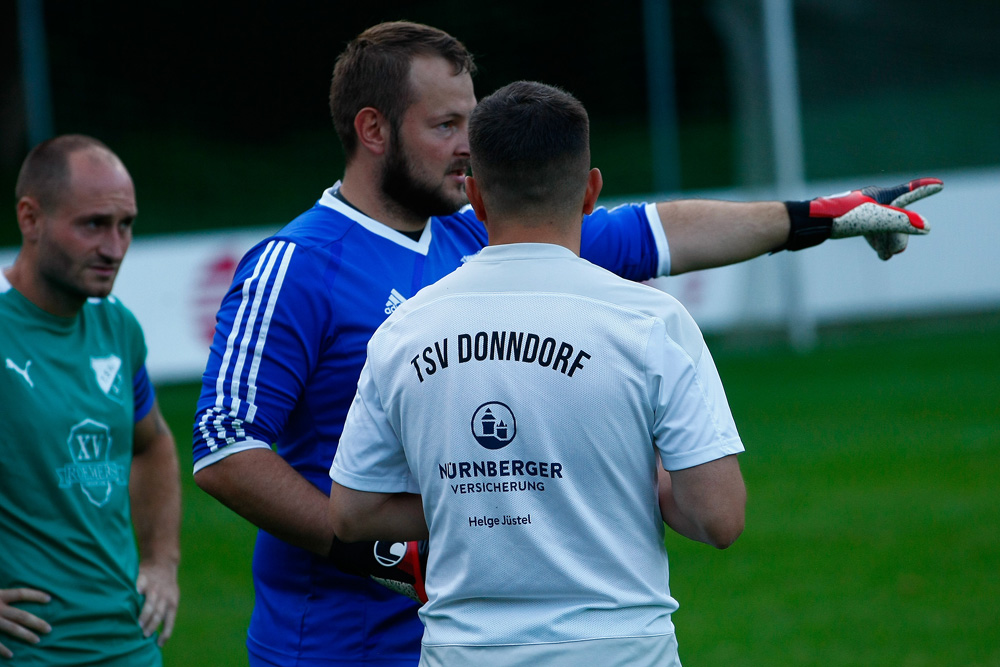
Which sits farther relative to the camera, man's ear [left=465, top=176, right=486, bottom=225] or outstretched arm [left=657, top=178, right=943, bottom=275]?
outstretched arm [left=657, top=178, right=943, bottom=275]

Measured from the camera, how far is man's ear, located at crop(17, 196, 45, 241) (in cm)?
369

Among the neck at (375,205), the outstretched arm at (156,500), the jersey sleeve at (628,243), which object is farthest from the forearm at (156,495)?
the jersey sleeve at (628,243)

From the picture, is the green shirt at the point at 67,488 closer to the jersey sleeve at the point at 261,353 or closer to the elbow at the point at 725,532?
the jersey sleeve at the point at 261,353

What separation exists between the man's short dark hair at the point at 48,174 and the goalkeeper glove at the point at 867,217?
7.34 ft

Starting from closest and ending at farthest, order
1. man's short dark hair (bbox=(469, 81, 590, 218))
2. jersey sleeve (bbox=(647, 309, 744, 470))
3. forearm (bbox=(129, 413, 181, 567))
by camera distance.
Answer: jersey sleeve (bbox=(647, 309, 744, 470)), man's short dark hair (bbox=(469, 81, 590, 218)), forearm (bbox=(129, 413, 181, 567))

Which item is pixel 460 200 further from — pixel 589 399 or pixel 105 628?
pixel 105 628

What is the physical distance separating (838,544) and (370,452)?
575 cm

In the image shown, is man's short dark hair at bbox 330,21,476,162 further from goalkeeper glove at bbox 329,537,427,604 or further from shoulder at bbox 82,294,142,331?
shoulder at bbox 82,294,142,331

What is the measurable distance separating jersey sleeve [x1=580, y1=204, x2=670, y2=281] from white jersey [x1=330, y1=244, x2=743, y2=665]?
1041 mm

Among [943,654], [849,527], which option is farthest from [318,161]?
[943,654]

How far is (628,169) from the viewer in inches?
781

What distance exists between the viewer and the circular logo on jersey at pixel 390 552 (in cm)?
264

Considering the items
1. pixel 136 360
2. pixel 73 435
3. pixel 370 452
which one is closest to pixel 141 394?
pixel 136 360

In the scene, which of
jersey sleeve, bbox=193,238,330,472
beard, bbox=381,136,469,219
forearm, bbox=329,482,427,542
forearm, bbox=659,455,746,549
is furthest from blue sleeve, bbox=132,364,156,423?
forearm, bbox=659,455,746,549
